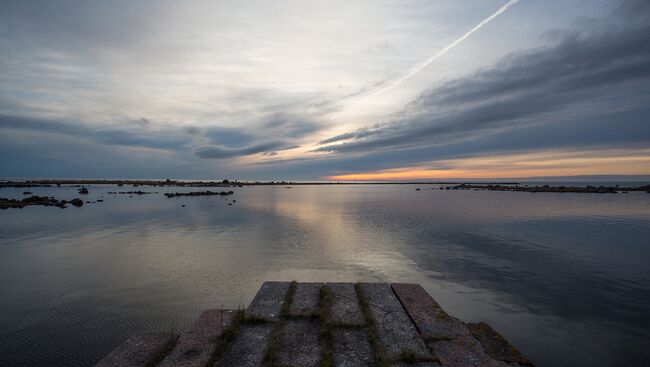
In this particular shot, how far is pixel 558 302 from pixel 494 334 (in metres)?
5.27

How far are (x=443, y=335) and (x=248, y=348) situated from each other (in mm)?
3809

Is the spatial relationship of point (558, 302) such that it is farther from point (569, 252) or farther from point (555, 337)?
point (569, 252)

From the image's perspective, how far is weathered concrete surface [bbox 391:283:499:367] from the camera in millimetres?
4578

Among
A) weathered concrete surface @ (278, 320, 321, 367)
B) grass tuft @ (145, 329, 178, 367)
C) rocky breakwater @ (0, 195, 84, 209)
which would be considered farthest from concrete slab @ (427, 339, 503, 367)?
rocky breakwater @ (0, 195, 84, 209)

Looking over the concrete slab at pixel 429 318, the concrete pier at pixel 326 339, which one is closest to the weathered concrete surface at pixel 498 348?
the concrete pier at pixel 326 339

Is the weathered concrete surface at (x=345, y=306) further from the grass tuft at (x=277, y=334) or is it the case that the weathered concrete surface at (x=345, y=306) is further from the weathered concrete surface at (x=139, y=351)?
the weathered concrete surface at (x=139, y=351)

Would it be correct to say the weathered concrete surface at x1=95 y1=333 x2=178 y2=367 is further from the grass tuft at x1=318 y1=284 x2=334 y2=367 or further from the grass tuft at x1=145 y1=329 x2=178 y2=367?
the grass tuft at x1=318 y1=284 x2=334 y2=367

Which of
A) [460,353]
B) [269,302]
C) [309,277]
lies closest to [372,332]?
[460,353]

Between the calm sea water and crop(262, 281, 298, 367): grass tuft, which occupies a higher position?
crop(262, 281, 298, 367): grass tuft

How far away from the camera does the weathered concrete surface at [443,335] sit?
4578 millimetres

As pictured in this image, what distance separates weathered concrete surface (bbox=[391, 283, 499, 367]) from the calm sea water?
2551 mm

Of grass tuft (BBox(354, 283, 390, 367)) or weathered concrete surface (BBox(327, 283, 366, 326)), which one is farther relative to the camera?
weathered concrete surface (BBox(327, 283, 366, 326))

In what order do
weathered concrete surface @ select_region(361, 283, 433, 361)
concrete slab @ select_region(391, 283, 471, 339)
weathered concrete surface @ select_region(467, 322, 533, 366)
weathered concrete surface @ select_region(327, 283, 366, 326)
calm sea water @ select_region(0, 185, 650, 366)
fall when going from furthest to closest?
calm sea water @ select_region(0, 185, 650, 366) < weathered concrete surface @ select_region(327, 283, 366, 326) < concrete slab @ select_region(391, 283, 471, 339) < weathered concrete surface @ select_region(467, 322, 533, 366) < weathered concrete surface @ select_region(361, 283, 433, 361)

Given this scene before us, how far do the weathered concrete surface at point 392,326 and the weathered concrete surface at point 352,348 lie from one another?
33cm
